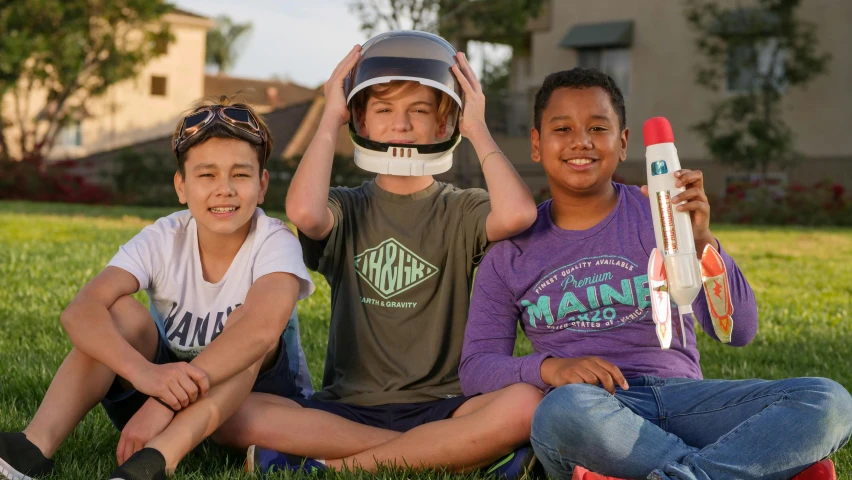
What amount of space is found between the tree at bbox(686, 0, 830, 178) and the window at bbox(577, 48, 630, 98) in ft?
7.98

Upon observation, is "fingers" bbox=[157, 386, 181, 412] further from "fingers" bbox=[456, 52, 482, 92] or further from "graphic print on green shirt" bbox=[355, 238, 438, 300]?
"fingers" bbox=[456, 52, 482, 92]

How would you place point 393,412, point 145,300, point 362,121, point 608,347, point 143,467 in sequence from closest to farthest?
point 143,467, point 608,347, point 393,412, point 362,121, point 145,300

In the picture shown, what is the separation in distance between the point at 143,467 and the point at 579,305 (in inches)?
55.9

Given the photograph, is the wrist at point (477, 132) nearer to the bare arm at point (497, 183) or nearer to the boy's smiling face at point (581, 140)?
the bare arm at point (497, 183)

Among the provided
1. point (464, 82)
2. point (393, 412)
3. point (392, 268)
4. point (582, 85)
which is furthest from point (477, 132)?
point (393, 412)

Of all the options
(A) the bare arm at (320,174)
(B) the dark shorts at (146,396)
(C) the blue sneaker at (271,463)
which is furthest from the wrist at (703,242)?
(B) the dark shorts at (146,396)

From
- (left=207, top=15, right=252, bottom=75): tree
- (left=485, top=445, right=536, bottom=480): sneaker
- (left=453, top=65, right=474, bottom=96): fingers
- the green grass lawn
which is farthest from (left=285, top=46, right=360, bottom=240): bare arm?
(left=207, top=15, right=252, bottom=75): tree

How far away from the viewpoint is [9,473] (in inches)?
115

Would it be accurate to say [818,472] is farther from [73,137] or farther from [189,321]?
[73,137]

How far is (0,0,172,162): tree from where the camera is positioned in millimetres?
24531

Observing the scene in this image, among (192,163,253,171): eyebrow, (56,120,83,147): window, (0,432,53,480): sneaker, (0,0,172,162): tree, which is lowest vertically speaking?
(56,120,83,147): window

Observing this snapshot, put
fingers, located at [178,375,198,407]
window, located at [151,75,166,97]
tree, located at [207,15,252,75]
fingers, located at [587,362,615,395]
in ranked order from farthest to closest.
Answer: tree, located at [207,15,252,75] → window, located at [151,75,166,97] → fingers, located at [178,375,198,407] → fingers, located at [587,362,615,395]

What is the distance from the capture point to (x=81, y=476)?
3025 millimetres

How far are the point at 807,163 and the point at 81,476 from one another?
2105 cm
